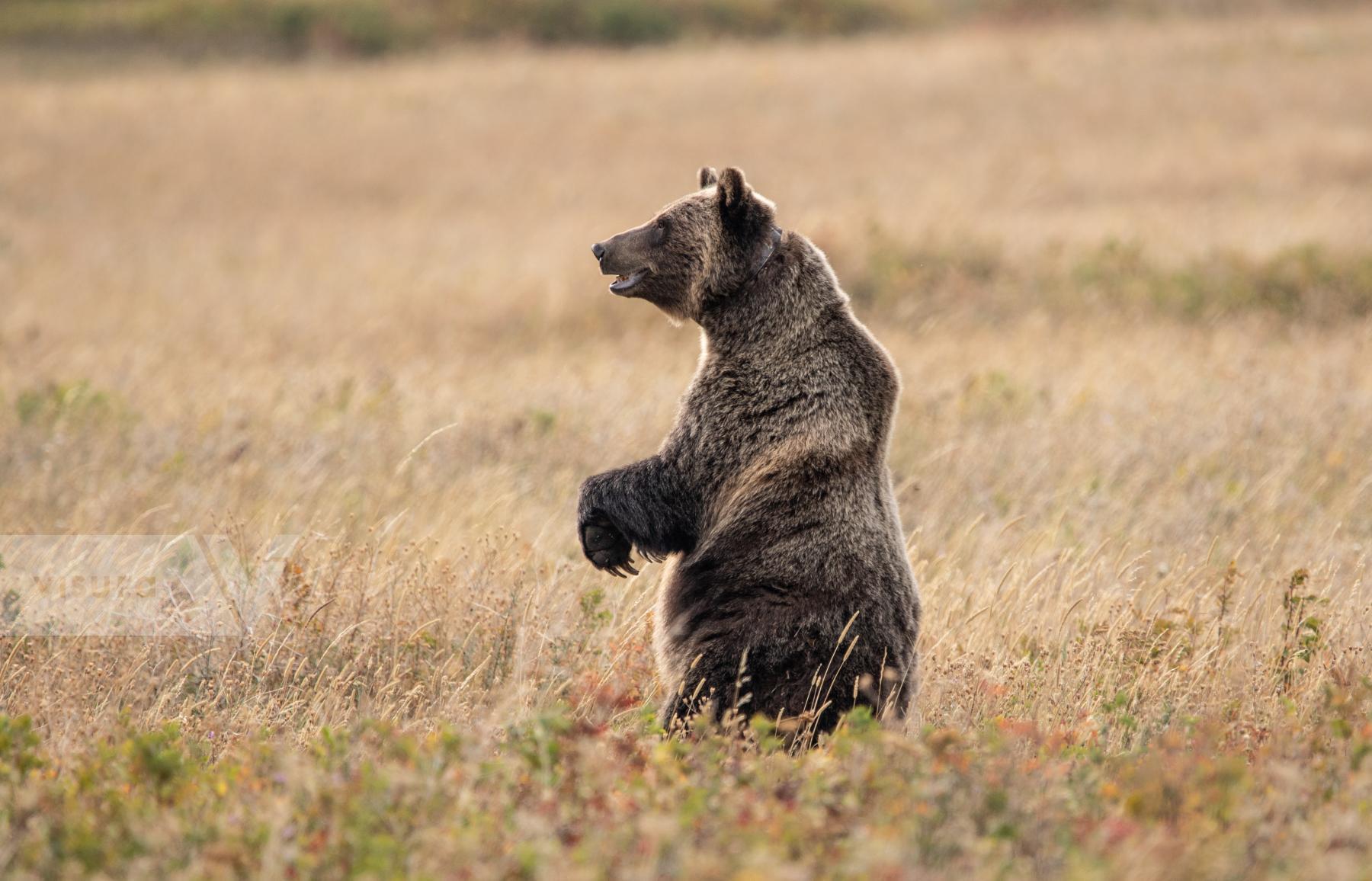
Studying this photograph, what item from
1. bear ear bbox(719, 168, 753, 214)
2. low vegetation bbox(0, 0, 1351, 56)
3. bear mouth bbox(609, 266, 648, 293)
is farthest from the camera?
low vegetation bbox(0, 0, 1351, 56)

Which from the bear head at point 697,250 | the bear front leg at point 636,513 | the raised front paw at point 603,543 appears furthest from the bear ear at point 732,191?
the raised front paw at point 603,543

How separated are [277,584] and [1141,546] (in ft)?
13.6

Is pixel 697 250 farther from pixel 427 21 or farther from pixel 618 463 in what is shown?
pixel 427 21

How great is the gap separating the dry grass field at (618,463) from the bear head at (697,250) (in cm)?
116

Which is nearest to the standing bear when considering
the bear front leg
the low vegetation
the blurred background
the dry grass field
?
the bear front leg

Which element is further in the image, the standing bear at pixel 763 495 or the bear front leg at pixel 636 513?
the bear front leg at pixel 636 513

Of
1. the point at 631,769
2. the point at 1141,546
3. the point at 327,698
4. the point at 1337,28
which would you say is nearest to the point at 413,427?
the point at 327,698

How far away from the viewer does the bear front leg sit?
4215 mm

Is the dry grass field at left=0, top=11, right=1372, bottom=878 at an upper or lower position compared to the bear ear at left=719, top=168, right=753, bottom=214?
lower

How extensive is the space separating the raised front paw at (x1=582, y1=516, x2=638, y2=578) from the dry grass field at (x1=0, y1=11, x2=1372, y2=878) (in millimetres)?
596

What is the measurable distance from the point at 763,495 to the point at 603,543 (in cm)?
55

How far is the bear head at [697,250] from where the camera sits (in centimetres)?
453

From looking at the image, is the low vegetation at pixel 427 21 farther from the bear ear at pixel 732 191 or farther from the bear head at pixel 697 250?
the bear ear at pixel 732 191

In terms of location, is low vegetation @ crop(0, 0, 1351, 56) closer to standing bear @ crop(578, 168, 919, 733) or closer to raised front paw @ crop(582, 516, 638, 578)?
standing bear @ crop(578, 168, 919, 733)
